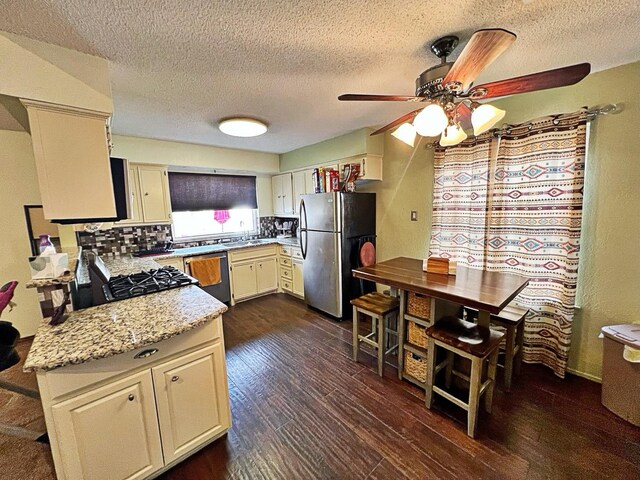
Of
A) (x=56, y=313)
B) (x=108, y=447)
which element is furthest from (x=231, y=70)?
(x=108, y=447)

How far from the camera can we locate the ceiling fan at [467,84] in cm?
109

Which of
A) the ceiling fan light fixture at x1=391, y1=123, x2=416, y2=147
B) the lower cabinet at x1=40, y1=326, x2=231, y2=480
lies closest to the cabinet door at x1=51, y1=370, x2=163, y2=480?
the lower cabinet at x1=40, y1=326, x2=231, y2=480

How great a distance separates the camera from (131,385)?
4.16 ft

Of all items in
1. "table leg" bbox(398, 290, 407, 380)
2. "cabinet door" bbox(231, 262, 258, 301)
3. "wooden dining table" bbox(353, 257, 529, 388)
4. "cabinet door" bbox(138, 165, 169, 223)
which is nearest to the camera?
"wooden dining table" bbox(353, 257, 529, 388)

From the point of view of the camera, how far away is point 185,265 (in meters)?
3.38

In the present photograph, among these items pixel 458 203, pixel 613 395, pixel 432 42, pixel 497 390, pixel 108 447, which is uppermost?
pixel 432 42

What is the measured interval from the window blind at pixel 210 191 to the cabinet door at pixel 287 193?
0.52 metres

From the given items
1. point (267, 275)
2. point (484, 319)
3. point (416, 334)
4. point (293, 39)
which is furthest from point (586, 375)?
point (267, 275)

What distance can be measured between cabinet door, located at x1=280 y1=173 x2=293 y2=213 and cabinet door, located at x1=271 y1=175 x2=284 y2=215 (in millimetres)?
91

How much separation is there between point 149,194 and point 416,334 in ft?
11.5

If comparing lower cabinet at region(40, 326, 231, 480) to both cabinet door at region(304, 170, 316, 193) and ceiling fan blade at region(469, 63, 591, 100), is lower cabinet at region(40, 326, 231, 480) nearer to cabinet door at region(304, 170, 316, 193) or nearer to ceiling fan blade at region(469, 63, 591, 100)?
ceiling fan blade at region(469, 63, 591, 100)

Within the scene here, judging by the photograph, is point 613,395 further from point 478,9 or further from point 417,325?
point 478,9

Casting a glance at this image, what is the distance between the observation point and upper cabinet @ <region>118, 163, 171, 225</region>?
329 cm

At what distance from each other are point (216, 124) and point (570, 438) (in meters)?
3.76
